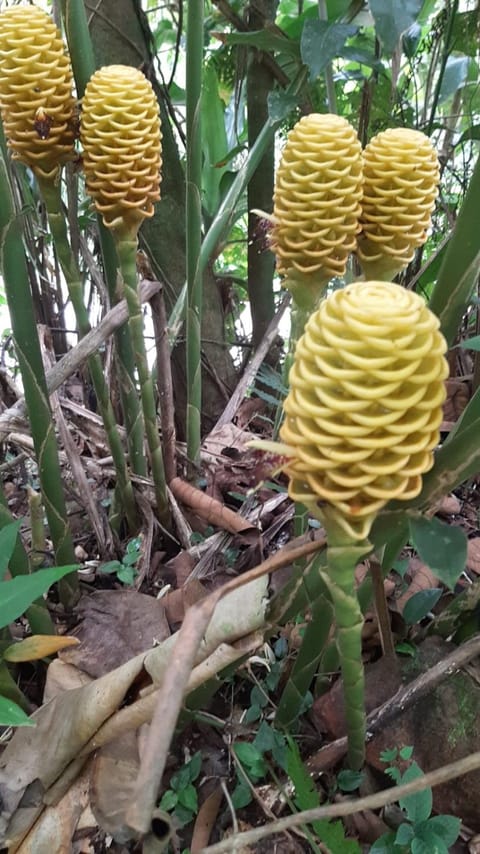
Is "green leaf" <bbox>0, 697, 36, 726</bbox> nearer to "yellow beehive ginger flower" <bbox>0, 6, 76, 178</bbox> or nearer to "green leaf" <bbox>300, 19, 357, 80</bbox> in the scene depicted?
"yellow beehive ginger flower" <bbox>0, 6, 76, 178</bbox>

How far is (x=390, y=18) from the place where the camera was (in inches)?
36.0

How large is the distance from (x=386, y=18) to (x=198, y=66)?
29cm

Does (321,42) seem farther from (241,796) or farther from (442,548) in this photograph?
(241,796)

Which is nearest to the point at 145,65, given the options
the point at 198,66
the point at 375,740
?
the point at 198,66

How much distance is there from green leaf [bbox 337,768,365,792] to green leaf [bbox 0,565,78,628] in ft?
1.30

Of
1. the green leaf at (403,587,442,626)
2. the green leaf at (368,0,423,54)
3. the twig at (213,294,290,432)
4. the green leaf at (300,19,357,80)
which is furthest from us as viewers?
the twig at (213,294,290,432)

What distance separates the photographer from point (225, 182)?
5.20 feet

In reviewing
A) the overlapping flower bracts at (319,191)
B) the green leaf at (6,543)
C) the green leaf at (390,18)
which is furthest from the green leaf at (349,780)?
the green leaf at (390,18)

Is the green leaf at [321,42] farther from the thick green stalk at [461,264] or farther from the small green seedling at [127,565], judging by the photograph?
the small green seedling at [127,565]

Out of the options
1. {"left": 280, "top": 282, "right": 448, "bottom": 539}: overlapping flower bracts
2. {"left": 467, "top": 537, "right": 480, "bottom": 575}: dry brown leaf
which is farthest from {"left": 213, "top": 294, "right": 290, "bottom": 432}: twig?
{"left": 280, "top": 282, "right": 448, "bottom": 539}: overlapping flower bracts

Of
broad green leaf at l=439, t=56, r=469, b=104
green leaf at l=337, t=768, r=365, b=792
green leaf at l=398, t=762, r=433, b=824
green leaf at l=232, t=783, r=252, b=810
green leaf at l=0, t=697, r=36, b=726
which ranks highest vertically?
broad green leaf at l=439, t=56, r=469, b=104

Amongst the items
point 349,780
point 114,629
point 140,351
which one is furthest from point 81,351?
point 349,780

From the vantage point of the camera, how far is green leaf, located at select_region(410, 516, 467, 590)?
475 millimetres

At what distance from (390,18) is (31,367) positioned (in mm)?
734
